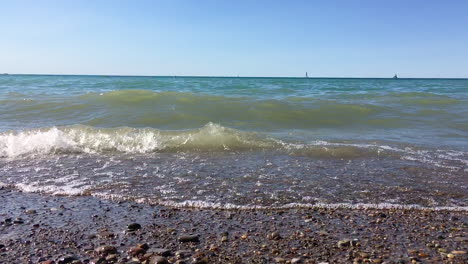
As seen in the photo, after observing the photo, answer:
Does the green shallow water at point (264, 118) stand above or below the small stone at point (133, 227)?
above

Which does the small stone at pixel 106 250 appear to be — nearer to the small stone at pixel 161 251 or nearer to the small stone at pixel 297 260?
the small stone at pixel 161 251

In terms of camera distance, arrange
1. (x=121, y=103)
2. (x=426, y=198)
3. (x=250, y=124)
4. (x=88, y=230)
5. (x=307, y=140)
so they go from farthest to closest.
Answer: (x=121, y=103), (x=250, y=124), (x=307, y=140), (x=426, y=198), (x=88, y=230)

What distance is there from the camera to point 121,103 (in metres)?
15.7

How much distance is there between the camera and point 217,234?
12.0 ft

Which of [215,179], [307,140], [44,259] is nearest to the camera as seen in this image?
[44,259]

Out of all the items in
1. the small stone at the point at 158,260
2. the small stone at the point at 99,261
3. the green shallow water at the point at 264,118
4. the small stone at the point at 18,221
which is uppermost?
the green shallow water at the point at 264,118

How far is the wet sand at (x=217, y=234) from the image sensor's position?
10.4 ft

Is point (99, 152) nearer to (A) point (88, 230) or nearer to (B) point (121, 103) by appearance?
(A) point (88, 230)

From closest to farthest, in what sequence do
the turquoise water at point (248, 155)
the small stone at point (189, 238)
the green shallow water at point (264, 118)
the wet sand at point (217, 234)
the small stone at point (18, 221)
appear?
the wet sand at point (217, 234) < the small stone at point (189, 238) < the small stone at point (18, 221) < the turquoise water at point (248, 155) < the green shallow water at point (264, 118)

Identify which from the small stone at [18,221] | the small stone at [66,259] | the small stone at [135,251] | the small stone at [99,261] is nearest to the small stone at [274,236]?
the small stone at [135,251]

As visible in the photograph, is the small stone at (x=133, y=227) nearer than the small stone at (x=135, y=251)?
No

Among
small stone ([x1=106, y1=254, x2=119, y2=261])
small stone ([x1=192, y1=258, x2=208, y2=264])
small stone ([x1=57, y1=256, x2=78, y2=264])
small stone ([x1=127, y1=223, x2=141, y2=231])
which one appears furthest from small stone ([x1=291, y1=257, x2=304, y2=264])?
small stone ([x1=57, y1=256, x2=78, y2=264])

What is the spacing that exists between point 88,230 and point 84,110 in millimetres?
10825

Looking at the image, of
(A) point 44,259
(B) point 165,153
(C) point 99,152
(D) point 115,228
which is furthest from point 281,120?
(A) point 44,259
